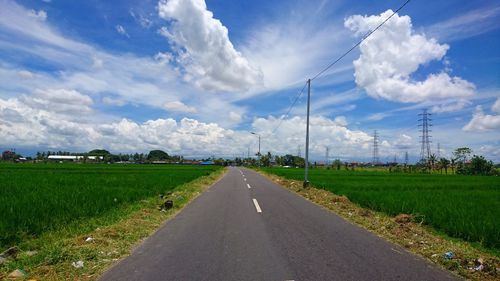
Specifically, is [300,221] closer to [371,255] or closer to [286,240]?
[286,240]

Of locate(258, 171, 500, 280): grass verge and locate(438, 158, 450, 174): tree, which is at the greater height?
locate(438, 158, 450, 174): tree

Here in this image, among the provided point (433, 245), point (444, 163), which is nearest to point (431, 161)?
point (444, 163)

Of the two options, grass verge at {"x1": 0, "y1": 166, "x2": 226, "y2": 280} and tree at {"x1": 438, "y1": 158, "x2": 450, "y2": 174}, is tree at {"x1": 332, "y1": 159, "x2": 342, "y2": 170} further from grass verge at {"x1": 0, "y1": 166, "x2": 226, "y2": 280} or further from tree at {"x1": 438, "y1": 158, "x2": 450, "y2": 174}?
grass verge at {"x1": 0, "y1": 166, "x2": 226, "y2": 280}

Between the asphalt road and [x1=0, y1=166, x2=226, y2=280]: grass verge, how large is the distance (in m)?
0.33

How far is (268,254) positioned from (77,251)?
3.46m

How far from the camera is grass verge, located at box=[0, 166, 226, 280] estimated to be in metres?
5.24

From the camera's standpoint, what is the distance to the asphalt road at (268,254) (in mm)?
5133

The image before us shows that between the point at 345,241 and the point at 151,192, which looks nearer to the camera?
the point at 345,241

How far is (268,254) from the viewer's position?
6180mm

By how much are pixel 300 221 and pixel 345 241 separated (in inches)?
101

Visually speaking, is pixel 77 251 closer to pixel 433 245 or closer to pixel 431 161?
pixel 433 245

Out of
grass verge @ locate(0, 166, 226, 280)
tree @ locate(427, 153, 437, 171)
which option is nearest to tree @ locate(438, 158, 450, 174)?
tree @ locate(427, 153, 437, 171)

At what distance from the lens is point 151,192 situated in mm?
17734

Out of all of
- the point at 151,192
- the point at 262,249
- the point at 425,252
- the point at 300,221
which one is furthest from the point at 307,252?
the point at 151,192
